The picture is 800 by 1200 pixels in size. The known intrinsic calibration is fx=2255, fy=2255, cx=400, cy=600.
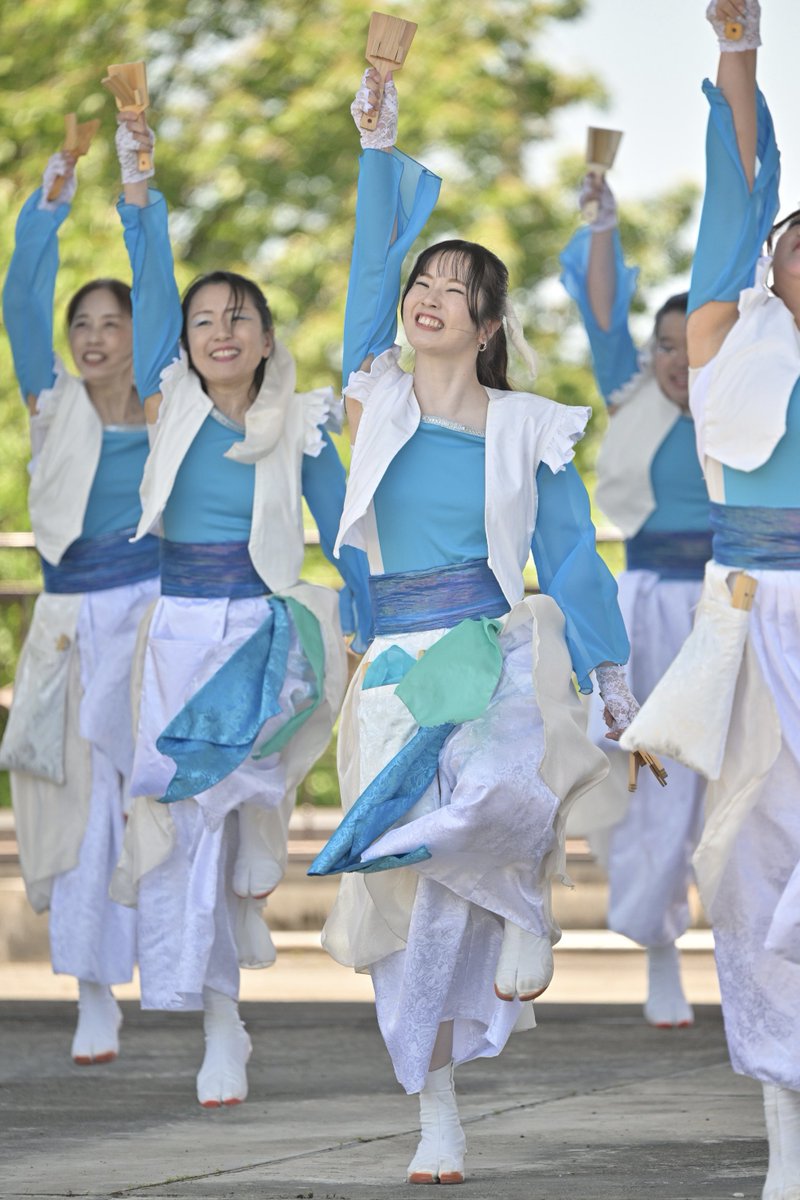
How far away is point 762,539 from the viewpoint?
14.8 feet

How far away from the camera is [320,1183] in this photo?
13.9 ft

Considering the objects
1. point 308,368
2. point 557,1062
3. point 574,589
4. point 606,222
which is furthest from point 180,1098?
point 308,368

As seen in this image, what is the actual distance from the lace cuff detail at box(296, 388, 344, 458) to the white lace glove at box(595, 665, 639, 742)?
142 centimetres

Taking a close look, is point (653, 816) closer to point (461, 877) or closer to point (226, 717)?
point (226, 717)

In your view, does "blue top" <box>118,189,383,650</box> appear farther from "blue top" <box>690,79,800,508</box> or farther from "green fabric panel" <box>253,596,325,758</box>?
"blue top" <box>690,79,800,508</box>

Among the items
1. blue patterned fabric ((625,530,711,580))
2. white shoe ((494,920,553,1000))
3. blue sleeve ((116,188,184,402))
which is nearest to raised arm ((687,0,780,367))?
white shoe ((494,920,553,1000))

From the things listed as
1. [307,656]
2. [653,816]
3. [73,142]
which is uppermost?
[73,142]

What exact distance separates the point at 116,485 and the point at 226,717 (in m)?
1.19

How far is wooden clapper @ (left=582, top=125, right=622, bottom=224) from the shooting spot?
23.0 feet

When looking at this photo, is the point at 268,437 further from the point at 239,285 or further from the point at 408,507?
the point at 408,507

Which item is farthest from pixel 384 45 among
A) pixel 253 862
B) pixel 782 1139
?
pixel 782 1139

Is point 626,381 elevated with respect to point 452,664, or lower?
elevated

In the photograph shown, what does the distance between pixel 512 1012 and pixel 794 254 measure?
5.41ft

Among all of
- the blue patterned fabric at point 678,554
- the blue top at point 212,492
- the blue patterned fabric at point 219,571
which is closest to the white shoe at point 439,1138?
the blue patterned fabric at point 219,571
